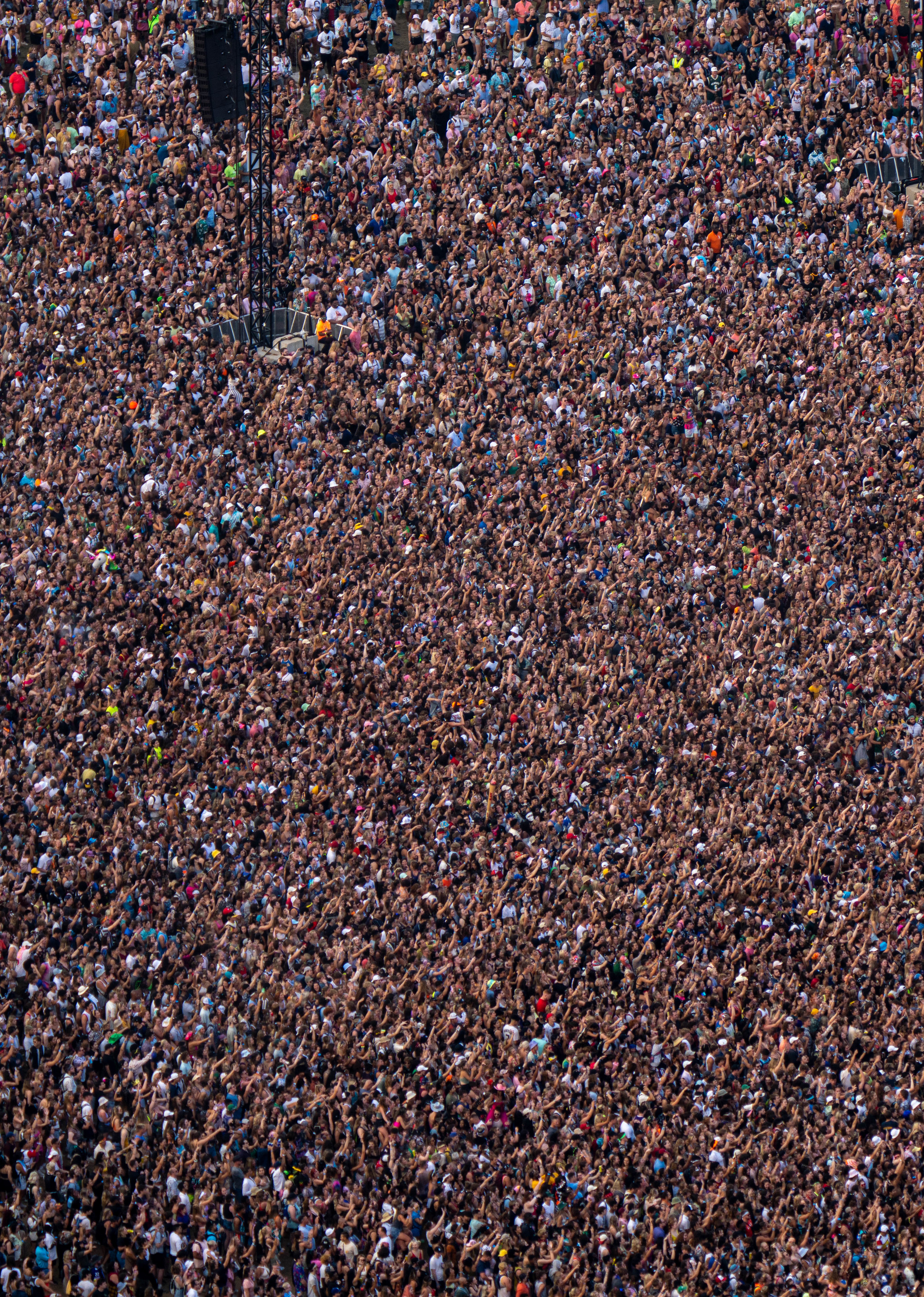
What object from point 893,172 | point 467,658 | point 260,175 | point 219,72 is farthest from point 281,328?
point 893,172

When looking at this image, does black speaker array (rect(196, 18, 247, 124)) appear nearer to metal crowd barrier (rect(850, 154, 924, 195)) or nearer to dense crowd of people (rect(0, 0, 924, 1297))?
dense crowd of people (rect(0, 0, 924, 1297))

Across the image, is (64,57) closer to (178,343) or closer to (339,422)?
(178,343)

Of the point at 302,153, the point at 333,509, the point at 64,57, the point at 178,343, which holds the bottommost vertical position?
the point at 333,509

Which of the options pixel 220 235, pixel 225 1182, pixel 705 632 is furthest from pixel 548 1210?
pixel 220 235

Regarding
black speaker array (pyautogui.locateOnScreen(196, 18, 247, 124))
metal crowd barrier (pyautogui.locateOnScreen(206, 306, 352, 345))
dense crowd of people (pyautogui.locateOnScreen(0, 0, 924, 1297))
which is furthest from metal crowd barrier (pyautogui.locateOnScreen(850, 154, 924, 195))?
black speaker array (pyautogui.locateOnScreen(196, 18, 247, 124))

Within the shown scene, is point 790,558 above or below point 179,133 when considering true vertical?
below

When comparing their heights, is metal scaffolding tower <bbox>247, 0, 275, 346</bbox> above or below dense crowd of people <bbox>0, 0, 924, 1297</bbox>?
above
